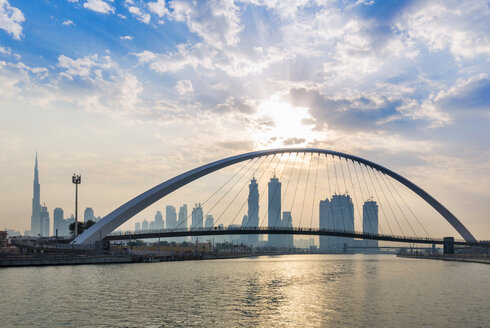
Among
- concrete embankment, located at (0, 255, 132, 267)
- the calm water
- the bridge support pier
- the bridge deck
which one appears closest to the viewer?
the calm water

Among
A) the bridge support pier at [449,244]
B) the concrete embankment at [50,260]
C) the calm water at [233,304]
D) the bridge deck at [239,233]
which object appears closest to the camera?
the calm water at [233,304]

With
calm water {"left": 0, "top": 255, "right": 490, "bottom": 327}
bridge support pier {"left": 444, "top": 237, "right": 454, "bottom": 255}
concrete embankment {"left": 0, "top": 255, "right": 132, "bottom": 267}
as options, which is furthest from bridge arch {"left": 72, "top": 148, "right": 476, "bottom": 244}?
calm water {"left": 0, "top": 255, "right": 490, "bottom": 327}

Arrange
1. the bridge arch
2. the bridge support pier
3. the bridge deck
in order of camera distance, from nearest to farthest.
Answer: the bridge arch < the bridge deck < the bridge support pier

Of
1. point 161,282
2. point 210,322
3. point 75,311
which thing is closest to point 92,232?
point 161,282

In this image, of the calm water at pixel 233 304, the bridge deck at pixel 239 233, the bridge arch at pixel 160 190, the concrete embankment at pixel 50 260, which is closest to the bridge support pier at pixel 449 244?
the bridge deck at pixel 239 233

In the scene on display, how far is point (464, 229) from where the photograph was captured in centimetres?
10150

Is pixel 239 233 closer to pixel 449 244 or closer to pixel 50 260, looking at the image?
pixel 50 260

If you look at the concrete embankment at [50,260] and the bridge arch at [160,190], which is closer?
the concrete embankment at [50,260]

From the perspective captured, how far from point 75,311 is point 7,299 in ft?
21.6

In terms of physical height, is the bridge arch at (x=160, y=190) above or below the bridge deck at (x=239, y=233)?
above

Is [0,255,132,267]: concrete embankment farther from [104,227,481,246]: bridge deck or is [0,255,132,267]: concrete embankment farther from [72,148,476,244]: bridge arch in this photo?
[104,227,481,246]: bridge deck

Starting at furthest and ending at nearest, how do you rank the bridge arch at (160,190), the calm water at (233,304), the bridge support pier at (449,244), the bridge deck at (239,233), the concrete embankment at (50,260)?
1. the bridge support pier at (449,244)
2. the bridge deck at (239,233)
3. the bridge arch at (160,190)
4. the concrete embankment at (50,260)
5. the calm water at (233,304)

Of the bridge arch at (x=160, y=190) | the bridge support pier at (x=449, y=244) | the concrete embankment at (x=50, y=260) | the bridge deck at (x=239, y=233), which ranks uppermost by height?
the bridge arch at (x=160, y=190)

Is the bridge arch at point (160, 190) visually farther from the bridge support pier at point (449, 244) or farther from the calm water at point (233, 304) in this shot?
the calm water at point (233, 304)
